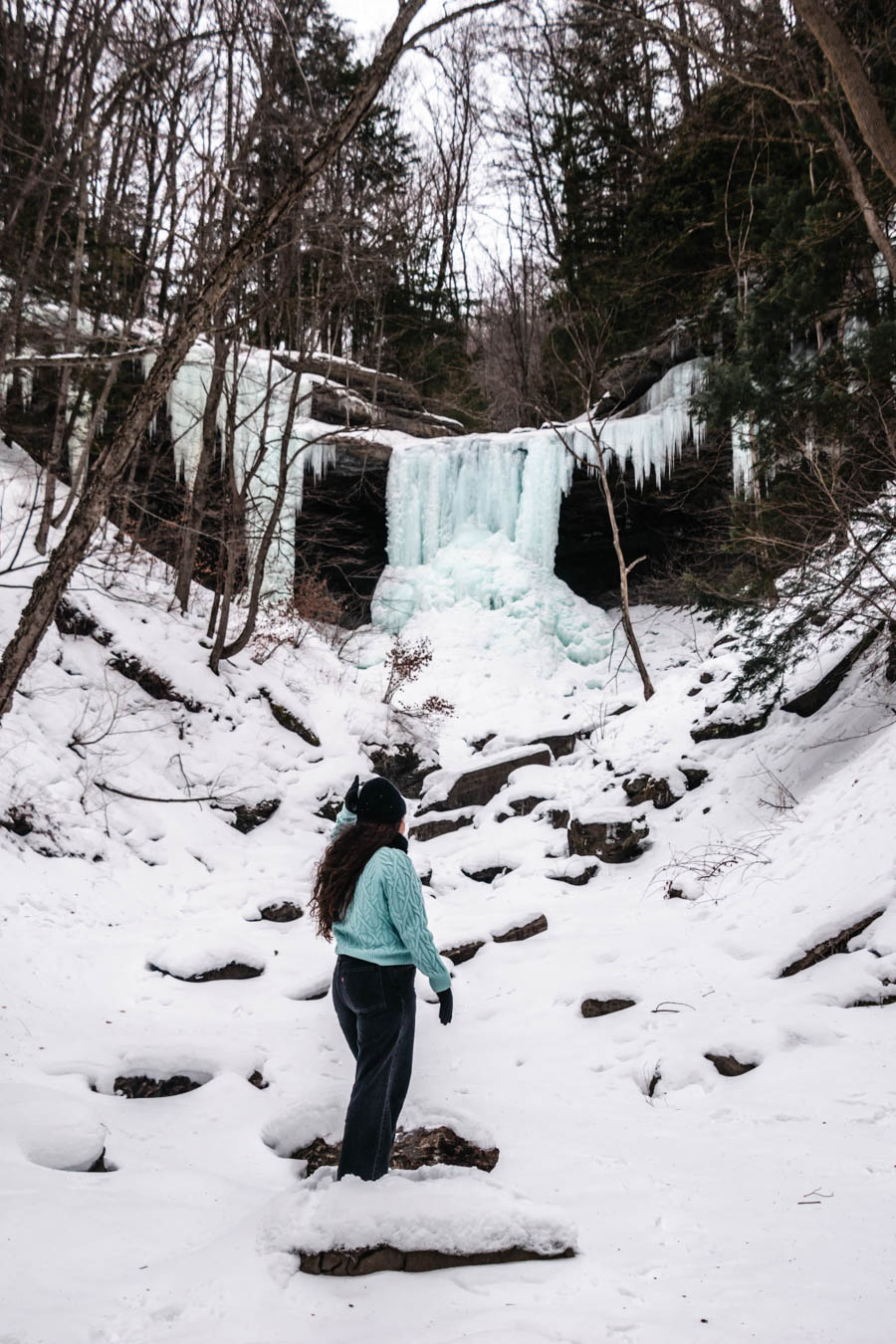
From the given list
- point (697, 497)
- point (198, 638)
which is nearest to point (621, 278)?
point (697, 497)

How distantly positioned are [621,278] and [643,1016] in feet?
35.6

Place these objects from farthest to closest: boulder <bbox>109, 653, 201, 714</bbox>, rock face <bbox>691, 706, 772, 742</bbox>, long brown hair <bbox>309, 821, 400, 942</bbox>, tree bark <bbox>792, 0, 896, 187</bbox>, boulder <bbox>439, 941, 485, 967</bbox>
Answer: boulder <bbox>109, 653, 201, 714</bbox> → rock face <bbox>691, 706, 772, 742</bbox> → boulder <bbox>439, 941, 485, 967</bbox> → tree bark <bbox>792, 0, 896, 187</bbox> → long brown hair <bbox>309, 821, 400, 942</bbox>

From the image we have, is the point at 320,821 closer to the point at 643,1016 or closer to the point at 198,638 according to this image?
the point at 198,638

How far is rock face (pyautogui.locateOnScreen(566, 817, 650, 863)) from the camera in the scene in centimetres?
651

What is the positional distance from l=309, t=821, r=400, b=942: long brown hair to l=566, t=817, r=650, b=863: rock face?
431 centimetres

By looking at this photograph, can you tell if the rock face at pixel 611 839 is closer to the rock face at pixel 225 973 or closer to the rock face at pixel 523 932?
the rock face at pixel 523 932

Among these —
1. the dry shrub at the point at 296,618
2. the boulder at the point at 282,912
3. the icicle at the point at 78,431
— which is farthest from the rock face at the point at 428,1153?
the icicle at the point at 78,431

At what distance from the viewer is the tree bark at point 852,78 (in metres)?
3.11

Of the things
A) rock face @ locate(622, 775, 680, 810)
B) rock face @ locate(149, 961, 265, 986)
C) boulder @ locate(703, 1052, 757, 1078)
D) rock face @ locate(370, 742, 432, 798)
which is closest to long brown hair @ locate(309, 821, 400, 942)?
boulder @ locate(703, 1052, 757, 1078)

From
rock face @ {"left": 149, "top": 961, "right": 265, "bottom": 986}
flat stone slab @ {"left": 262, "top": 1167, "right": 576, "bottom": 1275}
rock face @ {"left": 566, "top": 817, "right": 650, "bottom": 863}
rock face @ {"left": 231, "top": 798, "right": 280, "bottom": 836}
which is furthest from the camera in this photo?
rock face @ {"left": 231, "top": 798, "right": 280, "bottom": 836}

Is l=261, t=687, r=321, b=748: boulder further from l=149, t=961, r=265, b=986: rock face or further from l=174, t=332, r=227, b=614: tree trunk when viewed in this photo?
l=149, t=961, r=265, b=986: rock face

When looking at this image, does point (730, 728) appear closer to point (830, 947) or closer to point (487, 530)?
point (830, 947)

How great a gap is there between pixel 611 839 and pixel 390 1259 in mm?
4832

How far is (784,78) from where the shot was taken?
596 cm
